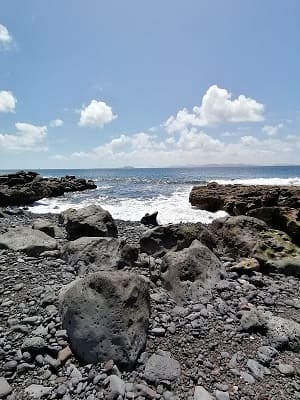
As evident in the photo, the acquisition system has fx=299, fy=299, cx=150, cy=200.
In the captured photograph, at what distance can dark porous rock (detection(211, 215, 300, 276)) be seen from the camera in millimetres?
7535

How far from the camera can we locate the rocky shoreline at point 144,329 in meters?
3.53

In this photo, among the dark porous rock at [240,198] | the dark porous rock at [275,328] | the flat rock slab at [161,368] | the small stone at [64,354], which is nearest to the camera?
the flat rock slab at [161,368]

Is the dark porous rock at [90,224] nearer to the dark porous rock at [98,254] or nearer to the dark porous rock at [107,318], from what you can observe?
the dark porous rock at [98,254]

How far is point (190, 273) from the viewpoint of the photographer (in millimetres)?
5875

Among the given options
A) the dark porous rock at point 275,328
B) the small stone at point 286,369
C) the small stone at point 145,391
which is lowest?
the small stone at point 286,369

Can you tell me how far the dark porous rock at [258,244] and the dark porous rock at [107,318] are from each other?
444 cm

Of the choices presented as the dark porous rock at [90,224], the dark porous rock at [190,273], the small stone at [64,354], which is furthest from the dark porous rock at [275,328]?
the dark porous rock at [90,224]

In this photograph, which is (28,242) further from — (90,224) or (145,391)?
(145,391)

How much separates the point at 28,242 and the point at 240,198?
14.3m

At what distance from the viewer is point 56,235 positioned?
1033cm

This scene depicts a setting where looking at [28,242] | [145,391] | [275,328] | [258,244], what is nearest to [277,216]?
[258,244]

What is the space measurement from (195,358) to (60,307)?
2.08 meters

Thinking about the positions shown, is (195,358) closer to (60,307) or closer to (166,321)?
(166,321)

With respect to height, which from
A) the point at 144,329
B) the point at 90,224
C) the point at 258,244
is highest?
the point at 90,224
